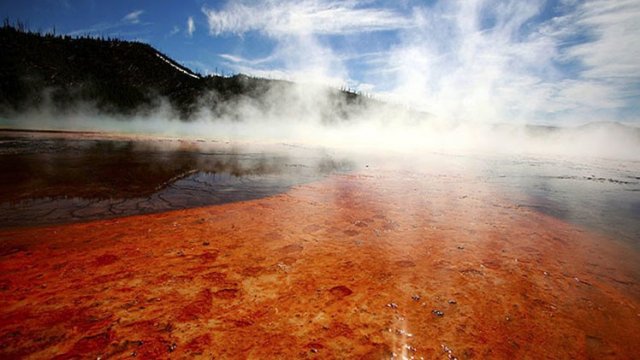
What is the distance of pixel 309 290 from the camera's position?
2432mm

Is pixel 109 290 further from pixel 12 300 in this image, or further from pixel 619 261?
pixel 619 261

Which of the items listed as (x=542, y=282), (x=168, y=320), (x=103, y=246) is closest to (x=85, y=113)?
(x=103, y=246)

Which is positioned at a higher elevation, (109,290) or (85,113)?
(85,113)

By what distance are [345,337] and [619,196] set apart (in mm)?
9774

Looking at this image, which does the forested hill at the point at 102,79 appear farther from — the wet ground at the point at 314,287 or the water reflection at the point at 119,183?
the wet ground at the point at 314,287

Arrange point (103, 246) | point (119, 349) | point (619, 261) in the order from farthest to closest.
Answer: point (619, 261) → point (103, 246) → point (119, 349)

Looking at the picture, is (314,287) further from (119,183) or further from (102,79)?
(102,79)

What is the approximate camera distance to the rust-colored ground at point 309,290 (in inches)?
72.1

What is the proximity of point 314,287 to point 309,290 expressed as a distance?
0.07 meters

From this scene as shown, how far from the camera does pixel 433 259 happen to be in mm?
3174

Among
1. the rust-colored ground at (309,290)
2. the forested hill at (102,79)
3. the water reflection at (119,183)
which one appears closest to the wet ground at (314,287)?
the rust-colored ground at (309,290)

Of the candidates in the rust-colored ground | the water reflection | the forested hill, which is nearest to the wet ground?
the rust-colored ground

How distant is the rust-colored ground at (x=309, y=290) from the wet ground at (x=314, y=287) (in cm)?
1

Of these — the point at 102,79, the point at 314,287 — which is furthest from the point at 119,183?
the point at 102,79
